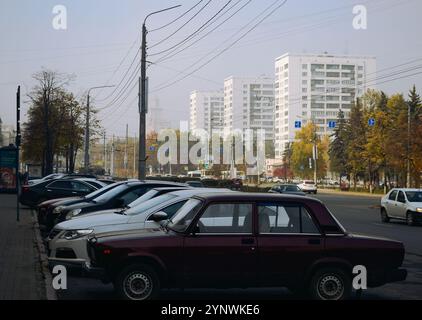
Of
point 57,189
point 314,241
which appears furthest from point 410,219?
point 314,241

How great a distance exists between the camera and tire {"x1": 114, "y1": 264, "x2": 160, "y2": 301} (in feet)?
30.2

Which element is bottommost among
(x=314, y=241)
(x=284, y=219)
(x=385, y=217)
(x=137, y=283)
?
(x=385, y=217)

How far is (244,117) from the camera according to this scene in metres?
173

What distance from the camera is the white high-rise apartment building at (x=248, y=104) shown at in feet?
556

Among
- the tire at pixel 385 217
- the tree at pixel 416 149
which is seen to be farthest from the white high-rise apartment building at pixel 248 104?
the tire at pixel 385 217

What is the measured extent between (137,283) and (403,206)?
22288mm

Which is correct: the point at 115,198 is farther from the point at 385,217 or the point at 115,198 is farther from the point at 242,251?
the point at 385,217

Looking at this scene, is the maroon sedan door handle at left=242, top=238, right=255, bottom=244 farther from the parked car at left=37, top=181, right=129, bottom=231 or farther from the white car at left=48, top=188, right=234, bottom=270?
the parked car at left=37, top=181, right=129, bottom=231

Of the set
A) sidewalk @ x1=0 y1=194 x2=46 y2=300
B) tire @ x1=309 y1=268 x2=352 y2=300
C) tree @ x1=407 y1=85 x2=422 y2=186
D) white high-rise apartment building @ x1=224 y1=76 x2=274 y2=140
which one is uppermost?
white high-rise apartment building @ x1=224 y1=76 x2=274 y2=140

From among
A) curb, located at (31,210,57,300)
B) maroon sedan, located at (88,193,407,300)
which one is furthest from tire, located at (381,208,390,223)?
maroon sedan, located at (88,193,407,300)

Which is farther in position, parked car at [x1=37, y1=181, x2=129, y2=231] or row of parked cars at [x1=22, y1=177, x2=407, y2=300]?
parked car at [x1=37, y1=181, x2=129, y2=231]

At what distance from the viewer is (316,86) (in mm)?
172000

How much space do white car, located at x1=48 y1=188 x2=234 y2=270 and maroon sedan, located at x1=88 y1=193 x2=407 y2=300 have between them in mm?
757

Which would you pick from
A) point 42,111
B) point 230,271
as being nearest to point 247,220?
point 230,271
